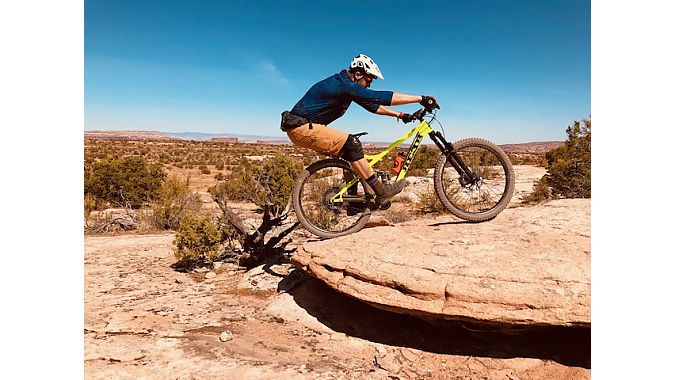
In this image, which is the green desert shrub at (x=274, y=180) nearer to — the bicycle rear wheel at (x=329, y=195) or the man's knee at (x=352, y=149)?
the bicycle rear wheel at (x=329, y=195)

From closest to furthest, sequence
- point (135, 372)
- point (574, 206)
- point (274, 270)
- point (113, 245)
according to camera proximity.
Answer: point (135, 372) < point (574, 206) < point (274, 270) < point (113, 245)

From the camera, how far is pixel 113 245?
8266 mm

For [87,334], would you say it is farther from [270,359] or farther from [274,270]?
[274,270]

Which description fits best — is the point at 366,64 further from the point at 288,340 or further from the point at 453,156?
the point at 288,340

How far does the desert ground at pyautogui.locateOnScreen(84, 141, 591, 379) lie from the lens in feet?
12.5

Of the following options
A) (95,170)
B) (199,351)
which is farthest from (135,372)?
(95,170)

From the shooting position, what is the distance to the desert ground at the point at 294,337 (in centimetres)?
381

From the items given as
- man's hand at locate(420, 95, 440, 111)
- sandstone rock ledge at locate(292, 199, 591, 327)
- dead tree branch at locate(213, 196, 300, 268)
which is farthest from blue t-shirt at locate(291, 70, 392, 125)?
dead tree branch at locate(213, 196, 300, 268)

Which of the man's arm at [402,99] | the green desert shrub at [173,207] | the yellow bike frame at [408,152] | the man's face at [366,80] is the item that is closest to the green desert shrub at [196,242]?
the yellow bike frame at [408,152]

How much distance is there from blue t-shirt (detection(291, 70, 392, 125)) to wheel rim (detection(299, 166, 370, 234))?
752 millimetres

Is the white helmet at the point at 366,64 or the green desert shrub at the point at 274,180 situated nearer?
the white helmet at the point at 366,64

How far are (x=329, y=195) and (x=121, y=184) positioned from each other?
41.0ft

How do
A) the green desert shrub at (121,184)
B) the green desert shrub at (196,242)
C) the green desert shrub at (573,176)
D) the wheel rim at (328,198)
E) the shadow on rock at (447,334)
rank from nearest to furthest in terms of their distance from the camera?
the shadow on rock at (447,334), the wheel rim at (328,198), the green desert shrub at (196,242), the green desert shrub at (573,176), the green desert shrub at (121,184)
